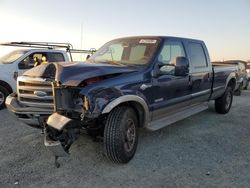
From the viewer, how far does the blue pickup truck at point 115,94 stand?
11.0 feet

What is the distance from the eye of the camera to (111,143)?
3598 mm

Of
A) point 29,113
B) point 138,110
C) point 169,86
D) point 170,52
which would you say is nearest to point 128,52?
point 170,52

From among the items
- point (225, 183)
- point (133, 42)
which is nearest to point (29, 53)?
point (133, 42)

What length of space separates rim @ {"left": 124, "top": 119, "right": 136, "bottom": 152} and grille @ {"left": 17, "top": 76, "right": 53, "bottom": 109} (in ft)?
3.71

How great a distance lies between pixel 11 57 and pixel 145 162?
622cm

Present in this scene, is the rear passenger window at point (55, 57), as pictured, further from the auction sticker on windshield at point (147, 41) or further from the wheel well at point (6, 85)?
the auction sticker on windshield at point (147, 41)

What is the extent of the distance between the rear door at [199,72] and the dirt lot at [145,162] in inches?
33.4

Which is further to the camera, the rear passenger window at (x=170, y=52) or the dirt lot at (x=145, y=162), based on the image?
the rear passenger window at (x=170, y=52)

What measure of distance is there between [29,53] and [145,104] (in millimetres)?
5576

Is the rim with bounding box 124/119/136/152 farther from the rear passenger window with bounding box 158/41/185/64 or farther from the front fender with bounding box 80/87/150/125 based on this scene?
the rear passenger window with bounding box 158/41/185/64

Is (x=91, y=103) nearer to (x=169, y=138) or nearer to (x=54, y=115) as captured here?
(x=54, y=115)

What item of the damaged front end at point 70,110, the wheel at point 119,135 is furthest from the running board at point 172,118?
the damaged front end at point 70,110

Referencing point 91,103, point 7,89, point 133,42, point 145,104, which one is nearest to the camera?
point 91,103

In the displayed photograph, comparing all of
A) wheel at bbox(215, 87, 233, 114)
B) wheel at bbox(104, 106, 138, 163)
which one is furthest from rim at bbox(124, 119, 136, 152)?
wheel at bbox(215, 87, 233, 114)
